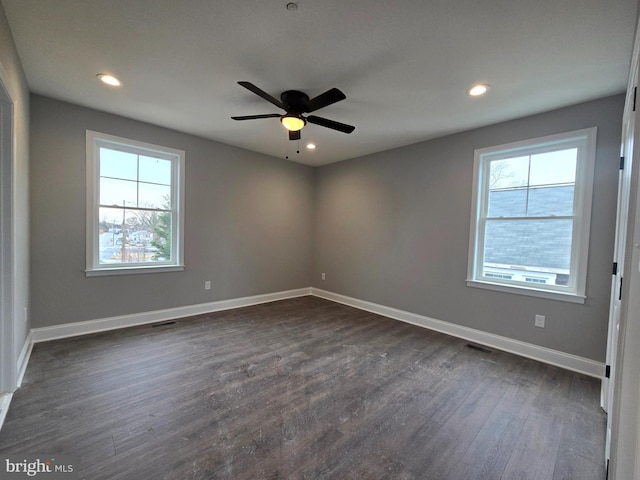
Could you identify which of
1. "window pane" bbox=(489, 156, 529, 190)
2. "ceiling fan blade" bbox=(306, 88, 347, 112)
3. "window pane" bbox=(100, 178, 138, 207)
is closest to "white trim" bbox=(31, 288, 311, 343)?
"window pane" bbox=(100, 178, 138, 207)

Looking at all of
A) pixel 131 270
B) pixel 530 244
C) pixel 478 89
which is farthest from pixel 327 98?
pixel 131 270

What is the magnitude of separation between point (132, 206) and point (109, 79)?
5.22 feet

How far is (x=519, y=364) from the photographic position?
2.85 m

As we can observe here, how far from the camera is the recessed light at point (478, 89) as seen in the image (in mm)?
2451

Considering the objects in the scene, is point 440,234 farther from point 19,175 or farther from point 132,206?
point 19,175

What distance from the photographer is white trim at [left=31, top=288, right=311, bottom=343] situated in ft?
10.0

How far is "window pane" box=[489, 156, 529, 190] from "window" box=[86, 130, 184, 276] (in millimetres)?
4171

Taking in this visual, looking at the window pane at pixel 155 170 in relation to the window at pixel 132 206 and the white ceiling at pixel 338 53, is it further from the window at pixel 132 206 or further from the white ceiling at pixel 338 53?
A: the white ceiling at pixel 338 53

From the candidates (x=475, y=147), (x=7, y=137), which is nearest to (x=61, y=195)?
(x=7, y=137)

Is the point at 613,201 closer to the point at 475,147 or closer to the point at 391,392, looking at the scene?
the point at 475,147

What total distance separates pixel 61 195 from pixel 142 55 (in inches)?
78.8

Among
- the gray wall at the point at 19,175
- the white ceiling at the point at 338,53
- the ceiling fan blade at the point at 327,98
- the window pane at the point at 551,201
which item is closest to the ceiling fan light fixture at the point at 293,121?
the ceiling fan blade at the point at 327,98

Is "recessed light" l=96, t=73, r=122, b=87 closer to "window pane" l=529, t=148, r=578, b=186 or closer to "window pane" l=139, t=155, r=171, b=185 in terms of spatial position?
"window pane" l=139, t=155, r=171, b=185

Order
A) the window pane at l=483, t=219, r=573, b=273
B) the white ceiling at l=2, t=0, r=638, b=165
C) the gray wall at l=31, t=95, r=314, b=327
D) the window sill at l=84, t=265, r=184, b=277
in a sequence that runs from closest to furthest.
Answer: the white ceiling at l=2, t=0, r=638, b=165 → the window pane at l=483, t=219, r=573, b=273 → the gray wall at l=31, t=95, r=314, b=327 → the window sill at l=84, t=265, r=184, b=277
